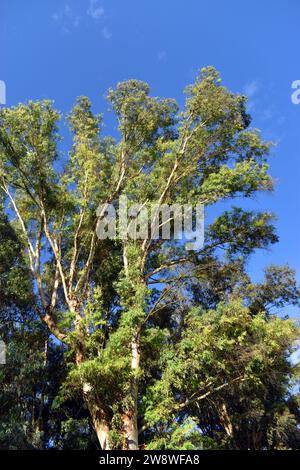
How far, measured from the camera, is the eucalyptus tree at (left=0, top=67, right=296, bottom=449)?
12930 millimetres

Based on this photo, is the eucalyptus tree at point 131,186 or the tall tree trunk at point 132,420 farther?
the eucalyptus tree at point 131,186

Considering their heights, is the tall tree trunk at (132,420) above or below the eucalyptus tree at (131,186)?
below

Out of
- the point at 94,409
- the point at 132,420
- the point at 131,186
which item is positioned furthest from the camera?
the point at 131,186

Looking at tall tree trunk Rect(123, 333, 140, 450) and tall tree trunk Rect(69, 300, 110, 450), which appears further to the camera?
tall tree trunk Rect(69, 300, 110, 450)

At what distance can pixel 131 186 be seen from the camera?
13.7m

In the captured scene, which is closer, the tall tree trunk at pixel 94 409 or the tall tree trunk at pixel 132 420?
the tall tree trunk at pixel 132 420

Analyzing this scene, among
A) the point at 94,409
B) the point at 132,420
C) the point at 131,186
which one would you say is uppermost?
the point at 131,186

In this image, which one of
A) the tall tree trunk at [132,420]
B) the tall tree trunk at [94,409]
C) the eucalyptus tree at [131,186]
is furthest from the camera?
the eucalyptus tree at [131,186]

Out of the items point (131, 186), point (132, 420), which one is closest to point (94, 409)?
point (132, 420)

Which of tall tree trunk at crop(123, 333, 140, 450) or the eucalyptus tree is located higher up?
the eucalyptus tree

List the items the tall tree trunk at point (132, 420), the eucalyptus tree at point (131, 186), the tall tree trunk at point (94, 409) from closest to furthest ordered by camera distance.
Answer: the tall tree trunk at point (132, 420), the tall tree trunk at point (94, 409), the eucalyptus tree at point (131, 186)

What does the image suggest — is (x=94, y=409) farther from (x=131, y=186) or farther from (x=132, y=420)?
(x=131, y=186)

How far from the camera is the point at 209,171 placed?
579 inches

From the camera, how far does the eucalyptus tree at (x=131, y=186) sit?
1293 cm
